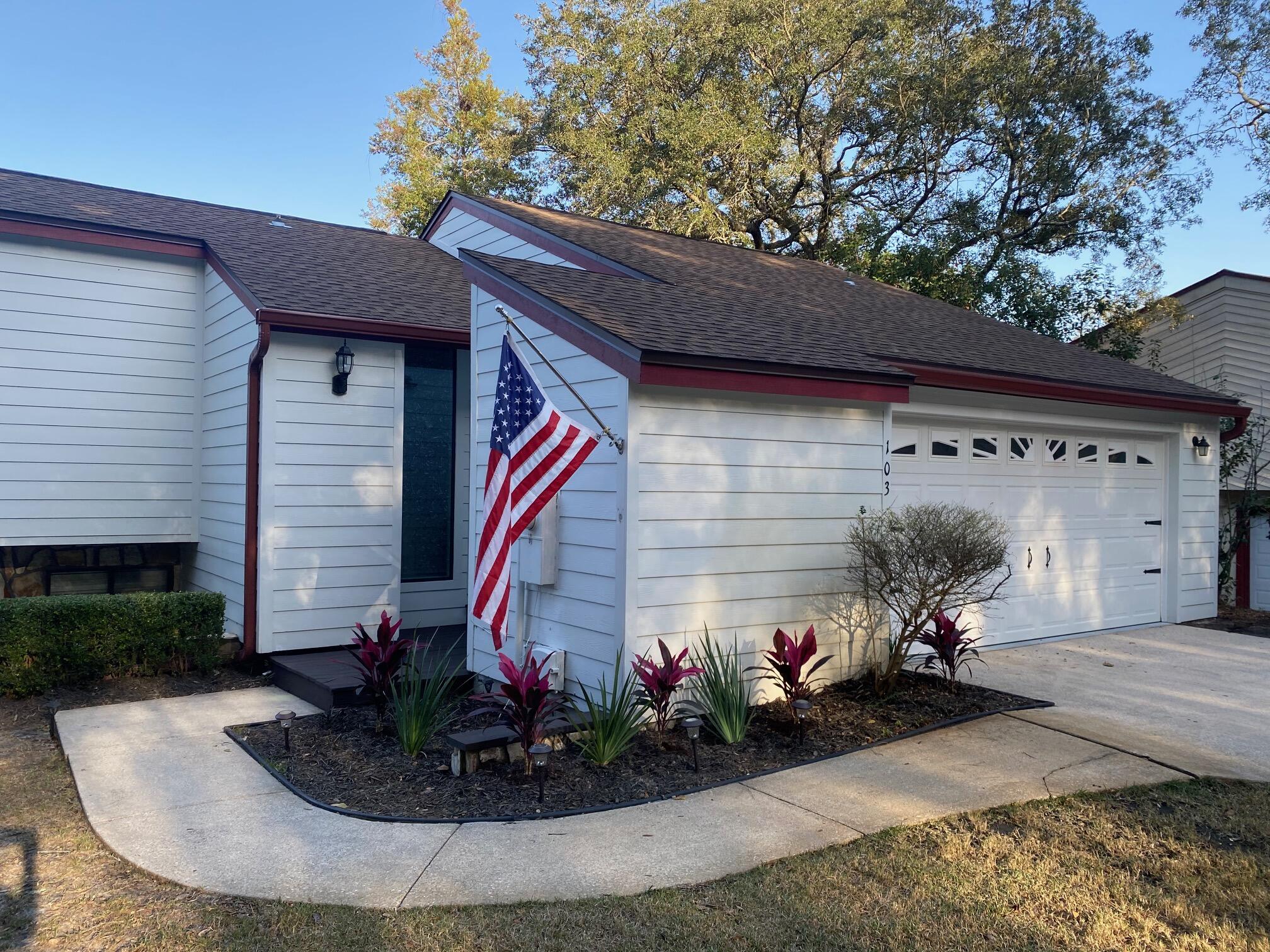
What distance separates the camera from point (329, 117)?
27.3 metres

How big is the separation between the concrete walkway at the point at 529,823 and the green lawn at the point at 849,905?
0.15 meters

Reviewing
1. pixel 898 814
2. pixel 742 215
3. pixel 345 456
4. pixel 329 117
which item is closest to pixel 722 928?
pixel 898 814

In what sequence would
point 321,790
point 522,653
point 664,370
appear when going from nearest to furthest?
point 321,790 < point 664,370 < point 522,653

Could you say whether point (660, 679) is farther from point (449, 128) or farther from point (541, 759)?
point (449, 128)

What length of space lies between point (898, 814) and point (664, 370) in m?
2.77

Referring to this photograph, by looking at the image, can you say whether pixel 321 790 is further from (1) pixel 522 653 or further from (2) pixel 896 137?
(2) pixel 896 137

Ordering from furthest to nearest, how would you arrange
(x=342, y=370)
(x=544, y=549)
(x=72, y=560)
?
(x=72, y=560) < (x=342, y=370) < (x=544, y=549)

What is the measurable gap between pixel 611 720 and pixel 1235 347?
1326 centimetres

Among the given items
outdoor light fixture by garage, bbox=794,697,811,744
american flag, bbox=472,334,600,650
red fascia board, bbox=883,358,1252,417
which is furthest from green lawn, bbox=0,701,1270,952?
red fascia board, bbox=883,358,1252,417

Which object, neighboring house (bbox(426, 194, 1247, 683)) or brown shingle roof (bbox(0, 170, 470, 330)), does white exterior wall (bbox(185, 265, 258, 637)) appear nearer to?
brown shingle roof (bbox(0, 170, 470, 330))

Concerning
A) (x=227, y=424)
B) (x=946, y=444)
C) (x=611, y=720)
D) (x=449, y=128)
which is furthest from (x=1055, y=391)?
(x=449, y=128)

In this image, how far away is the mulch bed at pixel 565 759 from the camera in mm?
4746

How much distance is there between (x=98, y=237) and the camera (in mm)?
8805

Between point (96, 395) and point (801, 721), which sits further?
point (96, 395)
